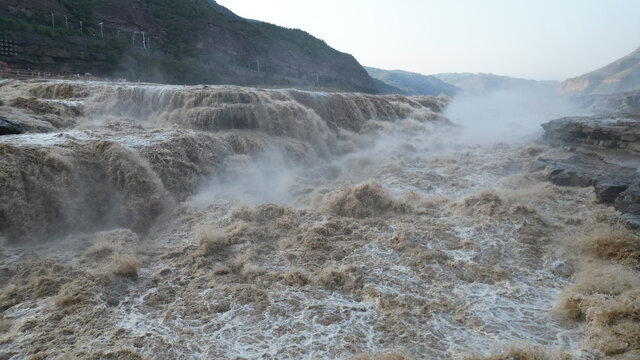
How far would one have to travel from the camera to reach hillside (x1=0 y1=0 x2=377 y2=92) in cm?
2933

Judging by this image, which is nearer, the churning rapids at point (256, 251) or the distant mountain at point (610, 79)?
the churning rapids at point (256, 251)

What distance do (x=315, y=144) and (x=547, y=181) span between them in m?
6.79

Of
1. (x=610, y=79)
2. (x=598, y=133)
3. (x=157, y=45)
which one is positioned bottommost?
(x=598, y=133)

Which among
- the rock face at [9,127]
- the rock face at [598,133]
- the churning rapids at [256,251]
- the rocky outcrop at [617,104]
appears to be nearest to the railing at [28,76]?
the churning rapids at [256,251]

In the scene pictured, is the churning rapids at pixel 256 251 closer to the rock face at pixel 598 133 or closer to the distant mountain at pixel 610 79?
the rock face at pixel 598 133

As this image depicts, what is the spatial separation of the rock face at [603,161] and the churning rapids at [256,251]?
397 mm

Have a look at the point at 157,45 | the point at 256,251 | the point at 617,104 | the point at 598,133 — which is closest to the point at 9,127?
the point at 256,251

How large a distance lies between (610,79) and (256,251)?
9050 centimetres

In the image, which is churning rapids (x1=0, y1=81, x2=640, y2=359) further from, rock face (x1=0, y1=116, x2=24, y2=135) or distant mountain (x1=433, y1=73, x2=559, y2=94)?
distant mountain (x1=433, y1=73, x2=559, y2=94)

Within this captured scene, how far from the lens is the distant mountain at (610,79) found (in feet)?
213

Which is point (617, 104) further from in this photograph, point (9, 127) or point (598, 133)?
point (9, 127)

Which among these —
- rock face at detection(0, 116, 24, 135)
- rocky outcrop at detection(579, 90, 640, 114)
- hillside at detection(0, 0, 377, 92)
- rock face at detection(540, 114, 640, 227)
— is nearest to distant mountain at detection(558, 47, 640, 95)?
rocky outcrop at detection(579, 90, 640, 114)

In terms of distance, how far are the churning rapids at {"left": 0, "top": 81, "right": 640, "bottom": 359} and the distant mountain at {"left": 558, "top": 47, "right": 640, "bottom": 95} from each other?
74.5m

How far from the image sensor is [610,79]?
70312mm
